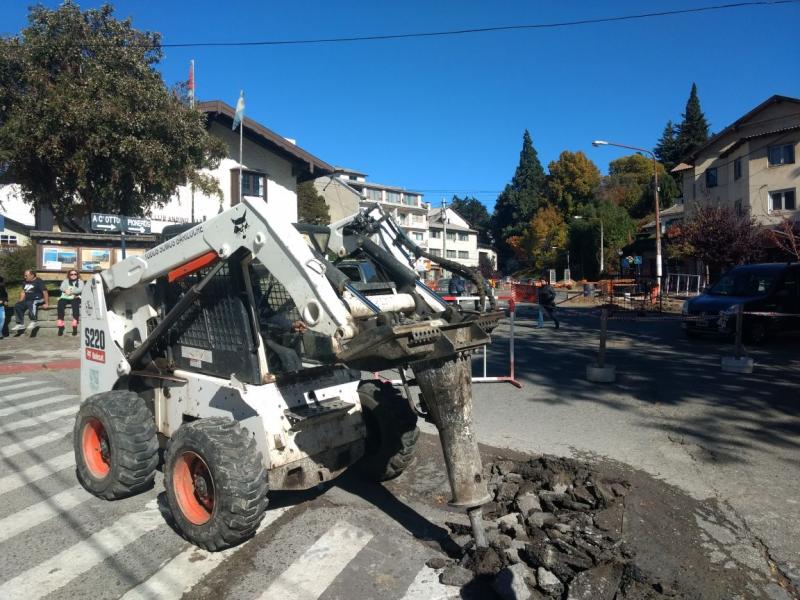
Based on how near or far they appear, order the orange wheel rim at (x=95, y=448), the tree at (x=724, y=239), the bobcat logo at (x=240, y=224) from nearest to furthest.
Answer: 1. the bobcat logo at (x=240, y=224)
2. the orange wheel rim at (x=95, y=448)
3. the tree at (x=724, y=239)

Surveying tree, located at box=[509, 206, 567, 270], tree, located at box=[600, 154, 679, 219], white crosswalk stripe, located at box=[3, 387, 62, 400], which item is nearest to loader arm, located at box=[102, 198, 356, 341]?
white crosswalk stripe, located at box=[3, 387, 62, 400]

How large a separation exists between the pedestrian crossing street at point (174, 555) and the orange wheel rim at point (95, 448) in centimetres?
26

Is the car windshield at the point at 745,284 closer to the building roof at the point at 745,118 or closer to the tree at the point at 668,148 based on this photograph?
the building roof at the point at 745,118

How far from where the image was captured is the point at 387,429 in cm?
488

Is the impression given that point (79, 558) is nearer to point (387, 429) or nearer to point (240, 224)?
point (387, 429)

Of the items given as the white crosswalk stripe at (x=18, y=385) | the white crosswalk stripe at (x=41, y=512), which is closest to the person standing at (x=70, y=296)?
the white crosswalk stripe at (x=18, y=385)

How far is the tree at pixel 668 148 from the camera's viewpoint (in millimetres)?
74062

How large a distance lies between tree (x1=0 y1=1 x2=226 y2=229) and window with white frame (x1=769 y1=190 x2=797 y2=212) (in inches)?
1340

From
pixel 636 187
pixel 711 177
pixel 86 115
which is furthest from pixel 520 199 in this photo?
pixel 86 115

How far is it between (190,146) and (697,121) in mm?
75572

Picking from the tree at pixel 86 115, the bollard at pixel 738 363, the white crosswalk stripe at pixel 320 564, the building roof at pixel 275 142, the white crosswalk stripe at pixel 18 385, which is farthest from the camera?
the building roof at pixel 275 142

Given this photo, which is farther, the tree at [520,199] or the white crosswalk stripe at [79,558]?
the tree at [520,199]

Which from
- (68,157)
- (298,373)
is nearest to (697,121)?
(68,157)

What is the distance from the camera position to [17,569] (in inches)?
152
